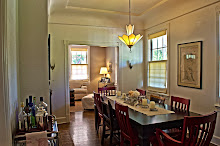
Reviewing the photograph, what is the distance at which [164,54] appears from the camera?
4.90 metres

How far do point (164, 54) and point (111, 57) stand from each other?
376 cm

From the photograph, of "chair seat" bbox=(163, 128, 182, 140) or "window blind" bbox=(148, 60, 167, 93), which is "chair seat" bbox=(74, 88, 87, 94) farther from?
"chair seat" bbox=(163, 128, 182, 140)

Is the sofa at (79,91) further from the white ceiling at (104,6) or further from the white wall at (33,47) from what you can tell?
the white wall at (33,47)

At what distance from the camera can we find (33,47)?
7.04 feet

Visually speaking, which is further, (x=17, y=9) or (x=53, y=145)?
(x=17, y=9)

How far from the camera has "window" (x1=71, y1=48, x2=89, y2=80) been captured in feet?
28.5

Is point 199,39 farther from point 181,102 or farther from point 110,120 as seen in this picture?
point 110,120

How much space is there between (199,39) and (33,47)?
130 inches

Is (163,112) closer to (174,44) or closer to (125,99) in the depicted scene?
(125,99)

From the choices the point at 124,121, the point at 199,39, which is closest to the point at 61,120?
the point at 124,121

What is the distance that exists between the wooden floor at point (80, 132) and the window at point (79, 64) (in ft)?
11.6

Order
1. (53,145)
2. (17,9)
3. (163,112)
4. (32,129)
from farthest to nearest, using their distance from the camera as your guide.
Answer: (163,112) < (17,9) < (53,145) < (32,129)

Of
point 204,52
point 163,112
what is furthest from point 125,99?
point 204,52

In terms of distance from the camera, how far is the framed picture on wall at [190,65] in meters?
3.67
